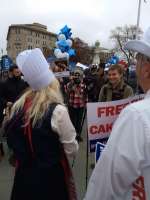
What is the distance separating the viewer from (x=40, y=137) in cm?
319

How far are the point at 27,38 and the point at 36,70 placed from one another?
156570 millimetres

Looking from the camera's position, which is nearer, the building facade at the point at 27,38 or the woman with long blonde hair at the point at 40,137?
the woman with long blonde hair at the point at 40,137

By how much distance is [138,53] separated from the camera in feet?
6.30

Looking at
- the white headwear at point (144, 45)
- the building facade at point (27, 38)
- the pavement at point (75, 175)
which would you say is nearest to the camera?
the white headwear at point (144, 45)

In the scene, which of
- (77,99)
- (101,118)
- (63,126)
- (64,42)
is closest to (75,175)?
(101,118)

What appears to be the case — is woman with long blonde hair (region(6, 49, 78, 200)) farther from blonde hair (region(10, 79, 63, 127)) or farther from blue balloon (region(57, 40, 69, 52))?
blue balloon (region(57, 40, 69, 52))

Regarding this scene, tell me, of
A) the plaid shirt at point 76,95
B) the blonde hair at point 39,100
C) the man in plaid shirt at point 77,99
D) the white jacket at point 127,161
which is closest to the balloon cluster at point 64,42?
the man in plaid shirt at point 77,99

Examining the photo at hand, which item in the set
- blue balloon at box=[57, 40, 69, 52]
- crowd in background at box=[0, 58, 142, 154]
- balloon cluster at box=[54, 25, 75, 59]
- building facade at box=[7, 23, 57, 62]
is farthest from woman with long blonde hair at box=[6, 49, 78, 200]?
building facade at box=[7, 23, 57, 62]

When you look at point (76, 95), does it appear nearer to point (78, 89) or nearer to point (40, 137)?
point (78, 89)

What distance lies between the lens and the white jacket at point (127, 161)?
5.68 feet

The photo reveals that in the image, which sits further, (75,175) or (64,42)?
(64,42)

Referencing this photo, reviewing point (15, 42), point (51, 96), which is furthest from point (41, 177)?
point (15, 42)

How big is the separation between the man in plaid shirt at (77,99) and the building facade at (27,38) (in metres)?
143

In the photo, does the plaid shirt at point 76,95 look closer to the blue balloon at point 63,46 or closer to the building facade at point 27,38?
the blue balloon at point 63,46
